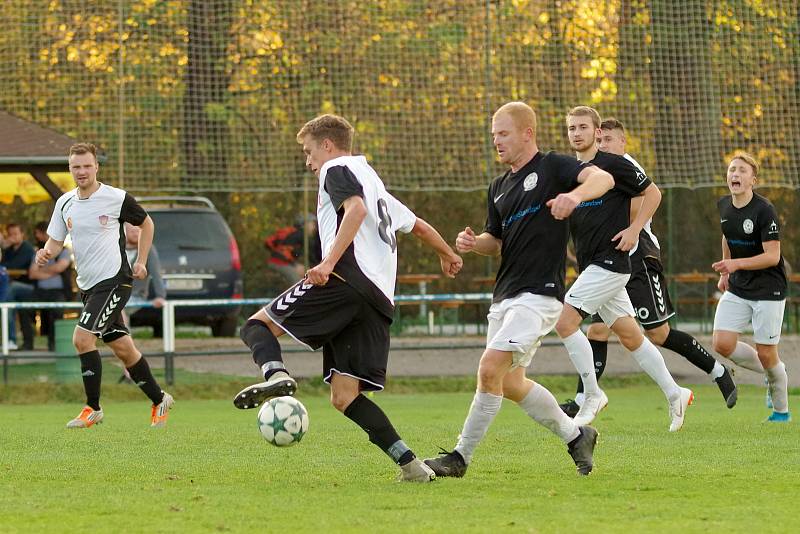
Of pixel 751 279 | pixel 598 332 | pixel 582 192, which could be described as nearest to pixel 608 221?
pixel 598 332

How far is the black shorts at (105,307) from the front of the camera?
11.7m

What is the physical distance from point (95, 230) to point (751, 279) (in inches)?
210

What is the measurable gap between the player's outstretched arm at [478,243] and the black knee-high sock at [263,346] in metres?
1.15

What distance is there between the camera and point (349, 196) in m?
7.34

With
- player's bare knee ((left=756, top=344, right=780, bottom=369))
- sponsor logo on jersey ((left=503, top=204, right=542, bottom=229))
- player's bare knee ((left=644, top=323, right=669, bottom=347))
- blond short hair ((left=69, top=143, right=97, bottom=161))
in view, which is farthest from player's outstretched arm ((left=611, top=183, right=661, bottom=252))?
blond short hair ((left=69, top=143, right=97, bottom=161))

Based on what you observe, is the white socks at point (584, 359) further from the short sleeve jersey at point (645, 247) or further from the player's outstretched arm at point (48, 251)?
the player's outstretched arm at point (48, 251)

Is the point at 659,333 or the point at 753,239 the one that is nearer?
the point at 753,239

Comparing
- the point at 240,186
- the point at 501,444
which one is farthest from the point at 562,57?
the point at 501,444

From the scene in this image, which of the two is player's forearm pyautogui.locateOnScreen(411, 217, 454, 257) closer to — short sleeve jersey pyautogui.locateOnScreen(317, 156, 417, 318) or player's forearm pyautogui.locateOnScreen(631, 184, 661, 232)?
short sleeve jersey pyautogui.locateOnScreen(317, 156, 417, 318)

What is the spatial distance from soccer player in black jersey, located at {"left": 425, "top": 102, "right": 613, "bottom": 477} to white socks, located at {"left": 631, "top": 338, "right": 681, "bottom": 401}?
3.10 m

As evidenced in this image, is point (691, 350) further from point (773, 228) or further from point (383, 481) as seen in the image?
point (383, 481)

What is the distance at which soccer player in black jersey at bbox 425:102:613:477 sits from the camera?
761cm

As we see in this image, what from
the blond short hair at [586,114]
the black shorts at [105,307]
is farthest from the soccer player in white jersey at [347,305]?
the black shorts at [105,307]

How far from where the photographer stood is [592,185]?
7.25 meters
